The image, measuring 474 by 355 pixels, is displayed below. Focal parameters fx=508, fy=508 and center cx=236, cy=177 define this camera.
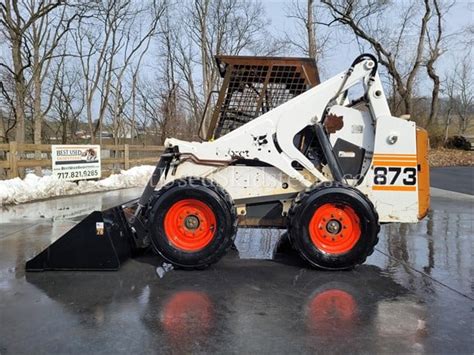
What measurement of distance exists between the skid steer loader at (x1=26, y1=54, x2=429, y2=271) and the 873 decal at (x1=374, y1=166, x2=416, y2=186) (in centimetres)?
1

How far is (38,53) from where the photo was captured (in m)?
24.5

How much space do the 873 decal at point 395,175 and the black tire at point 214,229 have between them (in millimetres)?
1763

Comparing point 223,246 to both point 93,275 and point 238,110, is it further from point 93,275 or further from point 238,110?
point 238,110

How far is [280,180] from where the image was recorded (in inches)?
239

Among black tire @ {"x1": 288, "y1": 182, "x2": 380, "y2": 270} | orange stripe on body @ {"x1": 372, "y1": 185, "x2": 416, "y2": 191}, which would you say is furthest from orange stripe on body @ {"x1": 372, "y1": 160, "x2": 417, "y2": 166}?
black tire @ {"x1": 288, "y1": 182, "x2": 380, "y2": 270}

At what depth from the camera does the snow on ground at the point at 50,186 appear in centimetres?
1212

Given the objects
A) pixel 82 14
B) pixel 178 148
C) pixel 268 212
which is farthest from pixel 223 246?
pixel 82 14

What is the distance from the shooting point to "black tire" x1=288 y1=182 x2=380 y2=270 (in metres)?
5.59

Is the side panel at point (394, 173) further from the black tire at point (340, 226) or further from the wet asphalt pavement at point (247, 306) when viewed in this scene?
the wet asphalt pavement at point (247, 306)

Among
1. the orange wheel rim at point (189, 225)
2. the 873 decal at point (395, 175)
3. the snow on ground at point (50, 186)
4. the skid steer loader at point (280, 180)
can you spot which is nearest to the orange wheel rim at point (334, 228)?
the skid steer loader at point (280, 180)

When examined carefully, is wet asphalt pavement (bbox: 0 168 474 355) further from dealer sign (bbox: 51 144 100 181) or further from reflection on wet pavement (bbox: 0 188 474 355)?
dealer sign (bbox: 51 144 100 181)

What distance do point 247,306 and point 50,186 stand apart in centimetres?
1062

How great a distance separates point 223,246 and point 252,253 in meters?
1.19

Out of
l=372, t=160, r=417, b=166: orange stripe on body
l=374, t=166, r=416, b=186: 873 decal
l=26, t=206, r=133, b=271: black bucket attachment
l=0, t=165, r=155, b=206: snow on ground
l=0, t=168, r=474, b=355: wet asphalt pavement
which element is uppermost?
l=372, t=160, r=417, b=166: orange stripe on body
